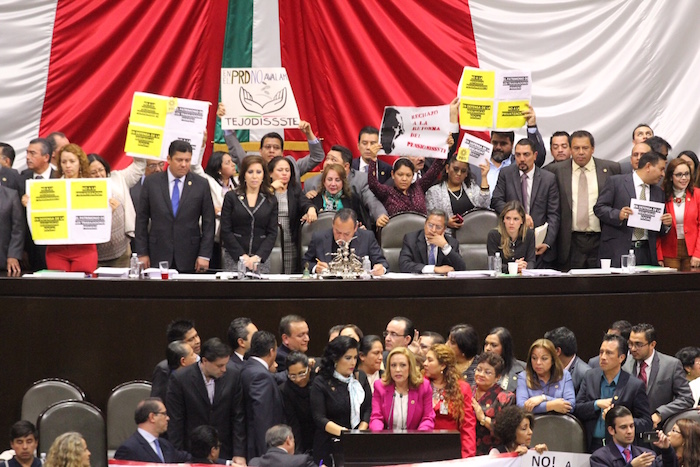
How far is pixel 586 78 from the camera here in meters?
11.8

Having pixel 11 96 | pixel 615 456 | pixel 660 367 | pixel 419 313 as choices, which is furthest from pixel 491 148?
pixel 11 96

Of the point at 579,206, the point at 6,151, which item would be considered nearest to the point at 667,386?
the point at 579,206

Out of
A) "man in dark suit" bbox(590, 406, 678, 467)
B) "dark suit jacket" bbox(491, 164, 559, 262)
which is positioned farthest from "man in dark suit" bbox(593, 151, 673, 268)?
"man in dark suit" bbox(590, 406, 678, 467)

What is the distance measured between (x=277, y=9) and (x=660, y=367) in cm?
562

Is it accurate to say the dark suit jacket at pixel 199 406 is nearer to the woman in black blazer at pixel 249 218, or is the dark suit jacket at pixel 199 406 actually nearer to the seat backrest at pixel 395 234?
the woman in black blazer at pixel 249 218

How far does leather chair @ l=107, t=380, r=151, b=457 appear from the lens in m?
7.74

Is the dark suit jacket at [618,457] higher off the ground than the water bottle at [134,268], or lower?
lower

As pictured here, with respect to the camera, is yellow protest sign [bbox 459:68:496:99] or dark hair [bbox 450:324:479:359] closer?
dark hair [bbox 450:324:479:359]

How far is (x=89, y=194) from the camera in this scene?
29.2 feet

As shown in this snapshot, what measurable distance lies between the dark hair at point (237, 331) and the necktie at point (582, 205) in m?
3.38

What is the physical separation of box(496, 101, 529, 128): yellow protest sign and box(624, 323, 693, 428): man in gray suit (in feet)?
8.75

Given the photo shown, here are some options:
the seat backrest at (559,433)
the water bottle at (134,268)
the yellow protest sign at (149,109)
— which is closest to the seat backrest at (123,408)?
the water bottle at (134,268)

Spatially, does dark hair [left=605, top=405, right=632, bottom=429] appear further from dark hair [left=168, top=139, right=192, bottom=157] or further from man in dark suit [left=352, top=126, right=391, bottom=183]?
dark hair [left=168, top=139, right=192, bottom=157]

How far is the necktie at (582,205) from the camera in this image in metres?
9.88
